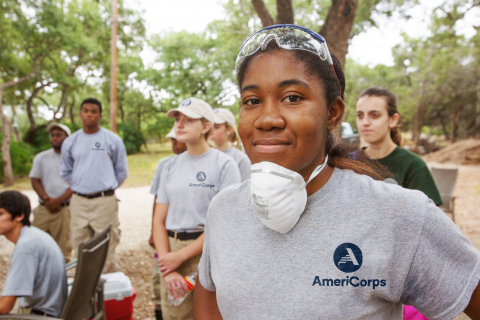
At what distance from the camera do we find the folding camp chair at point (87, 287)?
99.9 inches

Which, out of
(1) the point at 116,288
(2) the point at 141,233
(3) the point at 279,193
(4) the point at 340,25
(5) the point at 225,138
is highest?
(4) the point at 340,25

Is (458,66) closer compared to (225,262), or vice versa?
(225,262)

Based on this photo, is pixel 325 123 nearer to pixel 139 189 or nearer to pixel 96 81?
pixel 139 189

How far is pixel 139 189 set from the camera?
1320cm

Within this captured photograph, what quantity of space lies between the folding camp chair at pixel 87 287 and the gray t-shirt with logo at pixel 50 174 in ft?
8.08

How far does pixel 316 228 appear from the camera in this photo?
104 centimetres

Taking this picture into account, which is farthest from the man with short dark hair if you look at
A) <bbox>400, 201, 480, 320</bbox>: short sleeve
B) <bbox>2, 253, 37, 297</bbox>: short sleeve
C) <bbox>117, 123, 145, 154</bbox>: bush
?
<bbox>117, 123, 145, 154</bbox>: bush

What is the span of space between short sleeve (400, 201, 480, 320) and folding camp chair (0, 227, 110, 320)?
7.48ft

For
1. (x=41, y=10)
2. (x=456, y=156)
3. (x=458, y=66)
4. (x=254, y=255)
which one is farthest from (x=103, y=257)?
(x=458, y=66)

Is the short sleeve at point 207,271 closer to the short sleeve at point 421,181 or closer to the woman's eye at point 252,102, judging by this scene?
the woman's eye at point 252,102

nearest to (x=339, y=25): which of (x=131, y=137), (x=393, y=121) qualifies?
(x=393, y=121)

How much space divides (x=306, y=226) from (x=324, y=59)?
513 millimetres

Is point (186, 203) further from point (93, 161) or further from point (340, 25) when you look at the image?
point (340, 25)

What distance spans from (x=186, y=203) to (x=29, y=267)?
125 centimetres
